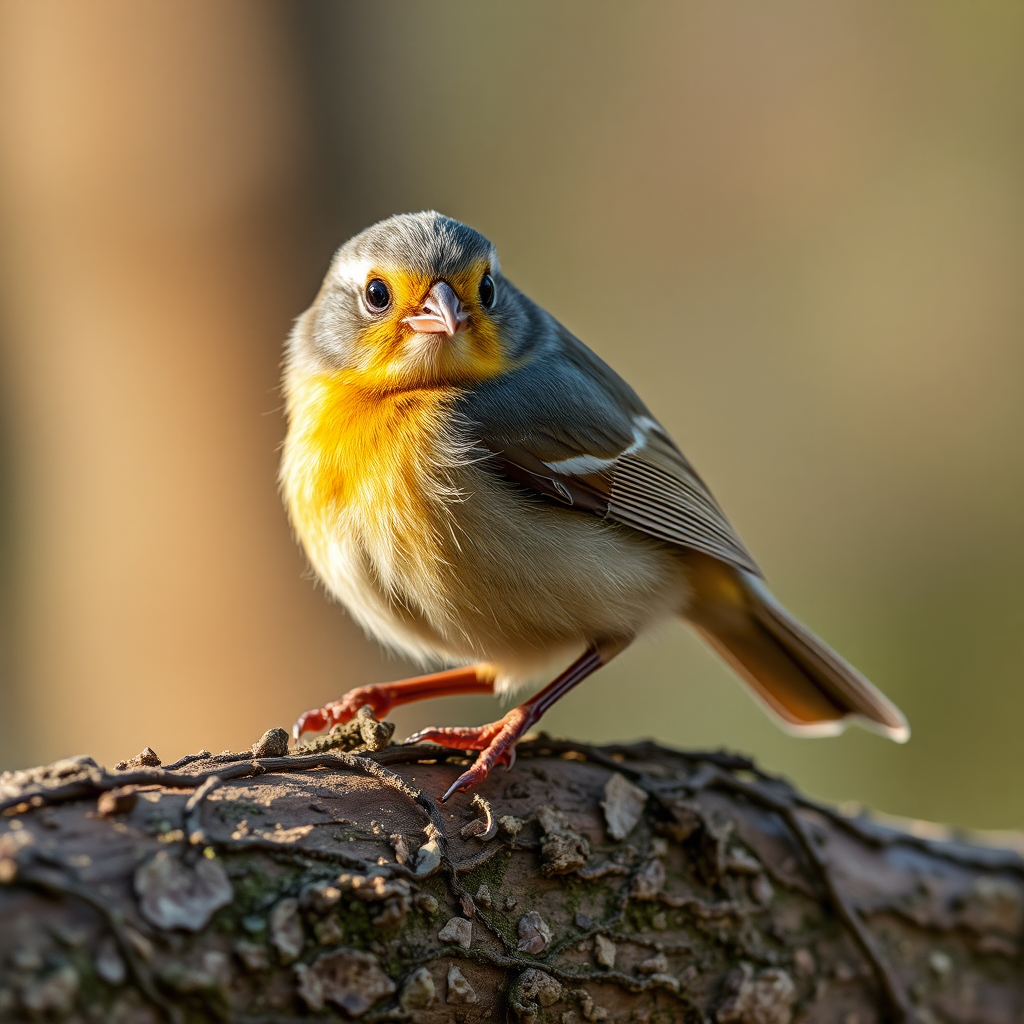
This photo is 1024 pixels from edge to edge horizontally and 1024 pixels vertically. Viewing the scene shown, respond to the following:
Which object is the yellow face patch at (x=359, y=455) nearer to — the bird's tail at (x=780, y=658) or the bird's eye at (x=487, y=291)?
the bird's eye at (x=487, y=291)

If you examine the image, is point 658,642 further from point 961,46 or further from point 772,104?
point 961,46

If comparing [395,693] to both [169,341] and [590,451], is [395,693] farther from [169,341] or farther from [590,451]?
[169,341]

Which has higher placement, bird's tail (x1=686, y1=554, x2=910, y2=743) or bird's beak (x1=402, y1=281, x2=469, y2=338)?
bird's beak (x1=402, y1=281, x2=469, y2=338)

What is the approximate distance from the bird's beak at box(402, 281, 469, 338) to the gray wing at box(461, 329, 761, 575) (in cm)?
22

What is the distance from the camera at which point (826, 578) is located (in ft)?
27.0

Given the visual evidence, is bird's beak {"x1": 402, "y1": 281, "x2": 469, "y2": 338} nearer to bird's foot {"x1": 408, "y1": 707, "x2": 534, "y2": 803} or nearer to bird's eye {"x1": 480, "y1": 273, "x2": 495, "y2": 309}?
bird's eye {"x1": 480, "y1": 273, "x2": 495, "y2": 309}

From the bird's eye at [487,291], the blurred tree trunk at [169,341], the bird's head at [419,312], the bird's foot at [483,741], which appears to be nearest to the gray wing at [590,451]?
the bird's head at [419,312]

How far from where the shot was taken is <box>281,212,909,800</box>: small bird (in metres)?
2.84

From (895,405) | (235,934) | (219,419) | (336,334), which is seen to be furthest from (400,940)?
(895,405)

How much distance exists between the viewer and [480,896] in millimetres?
2162

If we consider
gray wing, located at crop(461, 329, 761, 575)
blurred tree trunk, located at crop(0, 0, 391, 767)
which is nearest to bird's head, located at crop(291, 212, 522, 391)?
gray wing, located at crop(461, 329, 761, 575)

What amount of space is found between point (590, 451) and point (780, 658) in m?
1.15

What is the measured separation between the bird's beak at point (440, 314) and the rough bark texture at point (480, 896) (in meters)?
1.17

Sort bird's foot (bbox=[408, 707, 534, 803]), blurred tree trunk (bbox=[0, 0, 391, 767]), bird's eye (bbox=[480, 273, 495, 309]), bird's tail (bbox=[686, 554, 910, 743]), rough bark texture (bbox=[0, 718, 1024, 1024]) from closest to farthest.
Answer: rough bark texture (bbox=[0, 718, 1024, 1024]) → bird's foot (bbox=[408, 707, 534, 803]) → bird's eye (bbox=[480, 273, 495, 309]) → bird's tail (bbox=[686, 554, 910, 743]) → blurred tree trunk (bbox=[0, 0, 391, 767])
